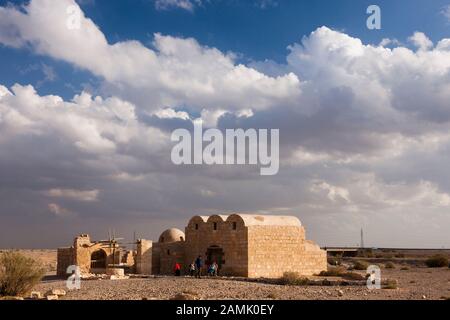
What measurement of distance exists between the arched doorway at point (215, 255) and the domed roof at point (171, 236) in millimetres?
4359

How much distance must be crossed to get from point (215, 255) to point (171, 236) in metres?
5.04

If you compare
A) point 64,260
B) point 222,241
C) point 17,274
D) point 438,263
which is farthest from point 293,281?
point 438,263

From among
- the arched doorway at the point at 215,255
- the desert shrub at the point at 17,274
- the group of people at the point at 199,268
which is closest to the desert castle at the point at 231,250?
the arched doorway at the point at 215,255

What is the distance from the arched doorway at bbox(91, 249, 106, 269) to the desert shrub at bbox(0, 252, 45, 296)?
Result: 43.3ft

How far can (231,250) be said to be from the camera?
2569 cm

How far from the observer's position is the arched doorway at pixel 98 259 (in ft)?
102

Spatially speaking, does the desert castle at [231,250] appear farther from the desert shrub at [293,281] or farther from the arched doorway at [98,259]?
the desert shrub at [293,281]

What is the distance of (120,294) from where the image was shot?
53.7ft

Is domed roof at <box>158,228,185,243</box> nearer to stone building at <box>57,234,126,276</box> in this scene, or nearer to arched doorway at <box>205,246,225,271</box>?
stone building at <box>57,234,126,276</box>

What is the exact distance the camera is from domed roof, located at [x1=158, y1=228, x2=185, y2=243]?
101 ft

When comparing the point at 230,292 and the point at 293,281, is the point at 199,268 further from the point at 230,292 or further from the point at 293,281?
the point at 230,292

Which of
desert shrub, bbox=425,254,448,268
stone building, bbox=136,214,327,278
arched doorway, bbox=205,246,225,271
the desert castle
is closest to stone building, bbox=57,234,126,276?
the desert castle
